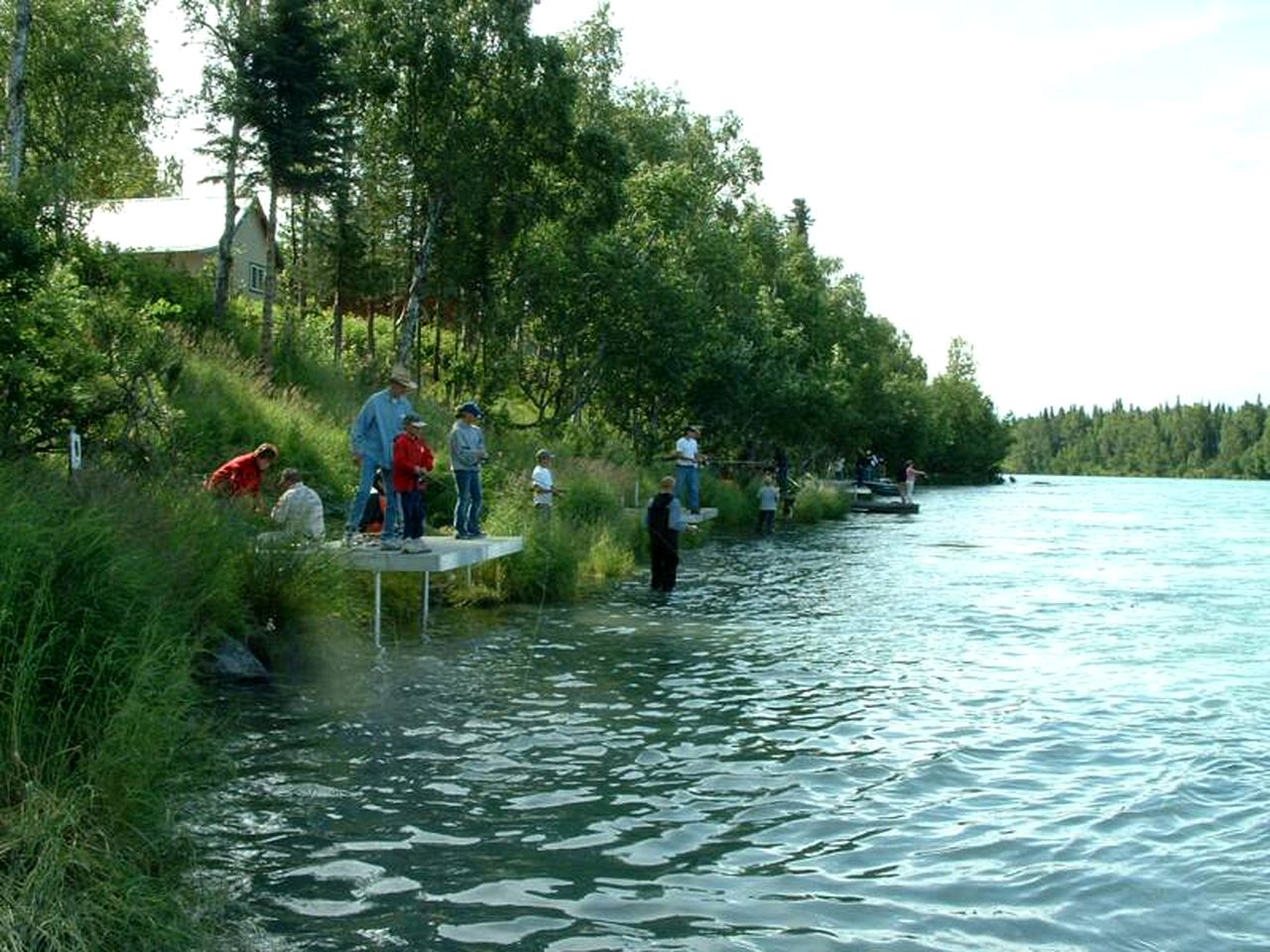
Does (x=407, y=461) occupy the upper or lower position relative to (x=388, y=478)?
upper

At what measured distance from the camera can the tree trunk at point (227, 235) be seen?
2692 cm

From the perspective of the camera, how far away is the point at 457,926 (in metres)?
5.72

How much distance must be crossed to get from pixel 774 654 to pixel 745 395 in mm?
31731

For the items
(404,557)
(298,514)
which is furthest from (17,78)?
(404,557)

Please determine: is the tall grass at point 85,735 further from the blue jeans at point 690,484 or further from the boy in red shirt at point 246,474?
the blue jeans at point 690,484

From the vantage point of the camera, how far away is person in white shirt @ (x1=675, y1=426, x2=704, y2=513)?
28812 millimetres

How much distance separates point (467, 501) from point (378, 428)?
279 centimetres

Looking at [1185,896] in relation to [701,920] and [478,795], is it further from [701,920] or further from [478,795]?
[478,795]

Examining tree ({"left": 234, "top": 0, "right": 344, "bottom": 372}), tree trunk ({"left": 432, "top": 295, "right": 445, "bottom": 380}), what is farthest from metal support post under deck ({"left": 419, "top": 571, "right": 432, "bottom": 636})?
tree trunk ({"left": 432, "top": 295, "right": 445, "bottom": 380})

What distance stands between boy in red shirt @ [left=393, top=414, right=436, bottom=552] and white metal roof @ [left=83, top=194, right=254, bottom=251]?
121ft

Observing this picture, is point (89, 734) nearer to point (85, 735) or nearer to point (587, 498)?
point (85, 735)

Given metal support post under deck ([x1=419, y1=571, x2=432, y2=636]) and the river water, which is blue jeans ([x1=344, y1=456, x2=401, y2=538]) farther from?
metal support post under deck ([x1=419, y1=571, x2=432, y2=636])

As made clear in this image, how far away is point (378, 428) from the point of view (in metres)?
12.9

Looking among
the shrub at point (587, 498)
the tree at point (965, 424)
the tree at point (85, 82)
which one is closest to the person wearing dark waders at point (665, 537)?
the shrub at point (587, 498)
